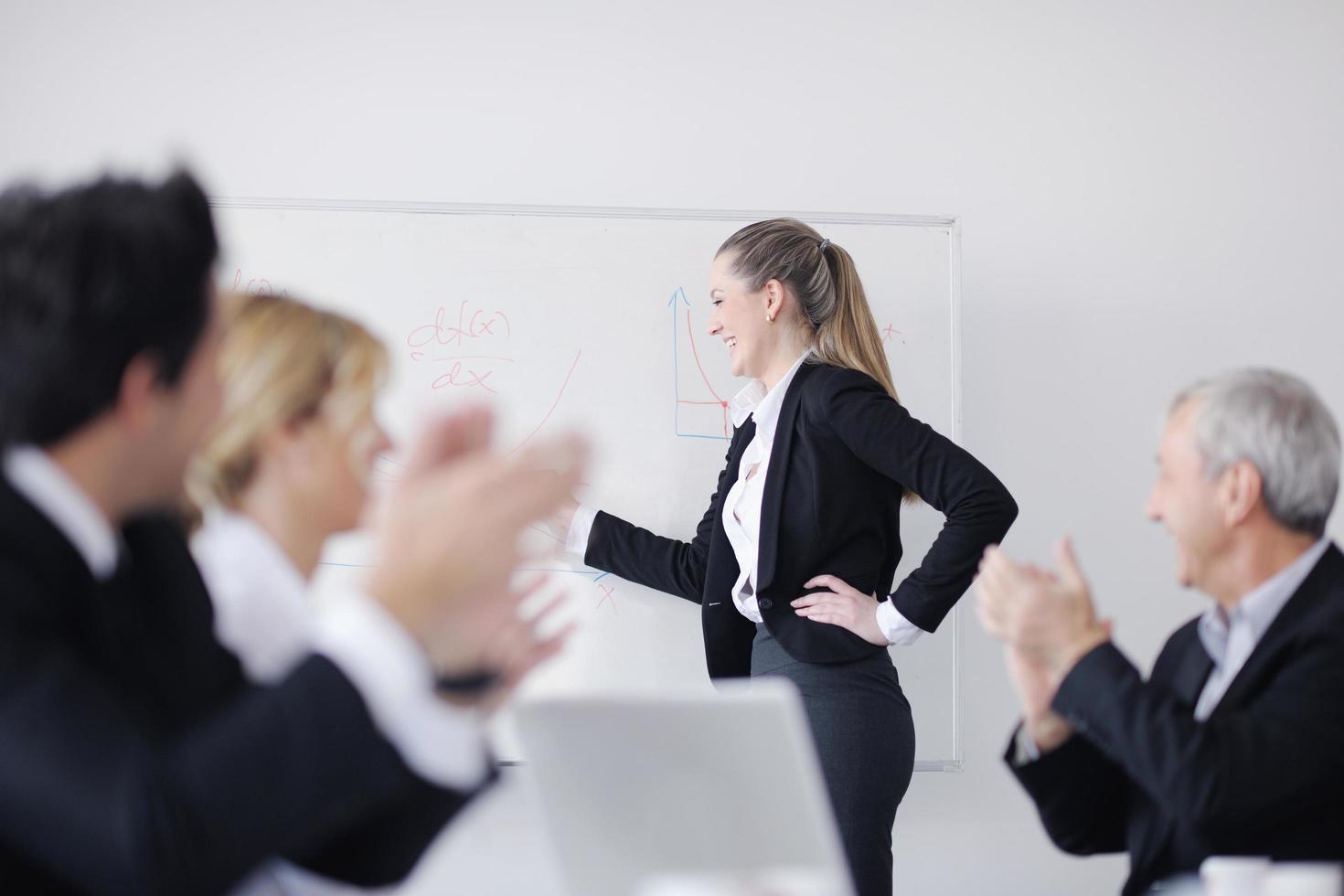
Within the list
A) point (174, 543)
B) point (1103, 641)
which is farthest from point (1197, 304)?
point (174, 543)

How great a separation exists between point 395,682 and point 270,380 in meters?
0.67

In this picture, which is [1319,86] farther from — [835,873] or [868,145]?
[835,873]

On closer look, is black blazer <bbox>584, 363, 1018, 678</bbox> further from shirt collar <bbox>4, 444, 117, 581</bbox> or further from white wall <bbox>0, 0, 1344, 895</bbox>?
shirt collar <bbox>4, 444, 117, 581</bbox>

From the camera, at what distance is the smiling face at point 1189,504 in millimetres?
1370

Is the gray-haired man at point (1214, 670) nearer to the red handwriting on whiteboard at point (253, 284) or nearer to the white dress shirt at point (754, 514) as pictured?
the white dress shirt at point (754, 514)

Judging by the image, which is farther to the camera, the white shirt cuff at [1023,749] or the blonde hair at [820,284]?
the blonde hair at [820,284]

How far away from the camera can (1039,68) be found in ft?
10.4

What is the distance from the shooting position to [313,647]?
2.38ft

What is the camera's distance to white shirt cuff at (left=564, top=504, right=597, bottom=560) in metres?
2.80

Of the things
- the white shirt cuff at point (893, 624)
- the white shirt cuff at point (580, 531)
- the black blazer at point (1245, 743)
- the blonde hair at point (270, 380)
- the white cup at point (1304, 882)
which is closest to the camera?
the white cup at point (1304, 882)

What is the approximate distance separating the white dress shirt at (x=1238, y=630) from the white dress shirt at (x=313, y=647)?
77cm

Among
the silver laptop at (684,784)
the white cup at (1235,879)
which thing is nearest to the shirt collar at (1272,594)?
the white cup at (1235,879)

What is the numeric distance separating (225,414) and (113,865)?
703 mm

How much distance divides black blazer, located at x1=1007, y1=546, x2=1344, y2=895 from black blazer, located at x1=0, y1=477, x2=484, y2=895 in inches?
29.0
